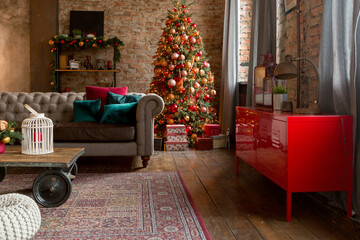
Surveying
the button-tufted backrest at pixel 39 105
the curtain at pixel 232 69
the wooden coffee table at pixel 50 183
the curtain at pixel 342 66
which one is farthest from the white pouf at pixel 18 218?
the curtain at pixel 232 69

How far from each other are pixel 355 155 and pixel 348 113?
288 mm

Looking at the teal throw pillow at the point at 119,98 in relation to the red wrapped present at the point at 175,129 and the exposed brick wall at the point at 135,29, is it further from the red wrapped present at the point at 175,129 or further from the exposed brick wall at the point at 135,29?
the exposed brick wall at the point at 135,29

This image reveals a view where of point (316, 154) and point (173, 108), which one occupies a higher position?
point (173, 108)

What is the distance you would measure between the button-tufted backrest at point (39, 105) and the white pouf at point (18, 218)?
91.4 inches

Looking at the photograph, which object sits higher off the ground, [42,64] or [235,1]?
[235,1]

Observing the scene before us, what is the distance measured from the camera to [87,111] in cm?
411

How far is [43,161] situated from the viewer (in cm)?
246

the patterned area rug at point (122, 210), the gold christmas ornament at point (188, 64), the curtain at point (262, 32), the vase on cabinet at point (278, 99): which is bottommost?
the patterned area rug at point (122, 210)

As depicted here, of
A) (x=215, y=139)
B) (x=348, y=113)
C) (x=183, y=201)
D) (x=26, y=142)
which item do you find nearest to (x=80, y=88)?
(x=215, y=139)

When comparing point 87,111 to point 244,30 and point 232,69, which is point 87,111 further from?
point 244,30

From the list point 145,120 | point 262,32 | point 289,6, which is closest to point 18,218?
point 145,120

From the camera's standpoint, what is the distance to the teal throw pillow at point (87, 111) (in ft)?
13.4

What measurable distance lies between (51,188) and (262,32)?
2.96 meters

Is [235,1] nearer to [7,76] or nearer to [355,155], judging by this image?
[355,155]
